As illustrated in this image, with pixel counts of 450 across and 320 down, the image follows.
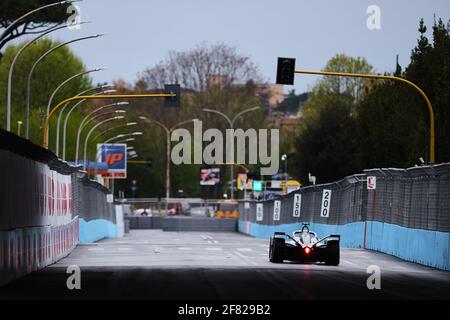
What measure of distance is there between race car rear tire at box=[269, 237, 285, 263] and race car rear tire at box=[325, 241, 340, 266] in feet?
4.08

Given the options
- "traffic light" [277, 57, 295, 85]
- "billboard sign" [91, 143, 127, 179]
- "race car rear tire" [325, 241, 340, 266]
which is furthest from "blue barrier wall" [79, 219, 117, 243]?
"billboard sign" [91, 143, 127, 179]

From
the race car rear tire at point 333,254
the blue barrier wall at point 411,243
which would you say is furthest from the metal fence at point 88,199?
the race car rear tire at point 333,254

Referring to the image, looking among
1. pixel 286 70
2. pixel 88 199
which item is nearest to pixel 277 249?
pixel 286 70

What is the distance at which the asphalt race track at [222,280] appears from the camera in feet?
66.1

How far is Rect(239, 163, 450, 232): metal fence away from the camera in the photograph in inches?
1335

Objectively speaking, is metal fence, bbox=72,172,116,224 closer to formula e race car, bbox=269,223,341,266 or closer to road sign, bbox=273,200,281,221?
road sign, bbox=273,200,281,221

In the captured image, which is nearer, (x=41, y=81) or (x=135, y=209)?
(x=41, y=81)

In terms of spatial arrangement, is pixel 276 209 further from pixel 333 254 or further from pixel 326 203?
pixel 333 254

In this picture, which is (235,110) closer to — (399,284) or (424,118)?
(424,118)

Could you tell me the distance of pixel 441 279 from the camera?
88.0 feet

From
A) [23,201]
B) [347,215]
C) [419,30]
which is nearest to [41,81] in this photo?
[419,30]

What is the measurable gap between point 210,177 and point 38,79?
21460 mm
